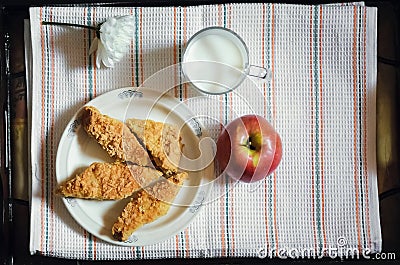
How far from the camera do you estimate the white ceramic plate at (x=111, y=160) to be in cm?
100

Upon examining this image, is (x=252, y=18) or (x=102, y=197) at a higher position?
(x=252, y=18)

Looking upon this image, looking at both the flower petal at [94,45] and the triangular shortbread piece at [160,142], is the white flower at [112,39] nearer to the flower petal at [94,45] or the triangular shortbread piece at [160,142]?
the flower petal at [94,45]

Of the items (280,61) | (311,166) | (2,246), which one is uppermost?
(280,61)

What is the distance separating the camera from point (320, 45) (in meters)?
1.04

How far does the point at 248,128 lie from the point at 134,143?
18cm

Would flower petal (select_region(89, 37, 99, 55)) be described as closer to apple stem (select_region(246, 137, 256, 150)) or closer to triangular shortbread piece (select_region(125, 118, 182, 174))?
triangular shortbread piece (select_region(125, 118, 182, 174))

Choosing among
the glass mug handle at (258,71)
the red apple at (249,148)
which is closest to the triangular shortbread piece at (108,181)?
the red apple at (249,148)

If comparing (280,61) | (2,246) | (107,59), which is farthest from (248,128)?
(2,246)

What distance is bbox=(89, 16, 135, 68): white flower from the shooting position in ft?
3.20

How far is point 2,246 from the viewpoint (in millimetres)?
1021

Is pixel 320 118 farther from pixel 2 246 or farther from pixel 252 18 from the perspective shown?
pixel 2 246

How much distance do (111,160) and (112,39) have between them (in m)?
0.20

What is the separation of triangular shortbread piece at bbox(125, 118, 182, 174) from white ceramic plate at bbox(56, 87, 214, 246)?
21mm

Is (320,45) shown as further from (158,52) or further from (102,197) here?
(102,197)
